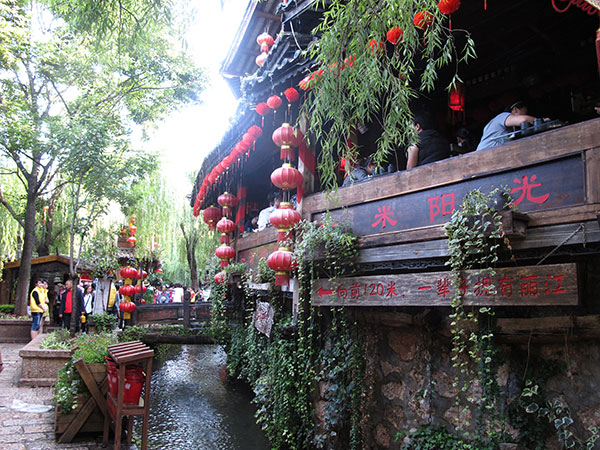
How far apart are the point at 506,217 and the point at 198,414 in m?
6.07

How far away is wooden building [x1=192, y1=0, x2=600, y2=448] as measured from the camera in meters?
3.49

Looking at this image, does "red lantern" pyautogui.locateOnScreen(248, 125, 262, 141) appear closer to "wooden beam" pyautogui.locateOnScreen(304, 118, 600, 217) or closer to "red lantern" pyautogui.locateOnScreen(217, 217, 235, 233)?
"wooden beam" pyautogui.locateOnScreen(304, 118, 600, 217)

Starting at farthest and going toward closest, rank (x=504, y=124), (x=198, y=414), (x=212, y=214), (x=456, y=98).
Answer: (x=212, y=214) → (x=198, y=414) → (x=456, y=98) → (x=504, y=124)

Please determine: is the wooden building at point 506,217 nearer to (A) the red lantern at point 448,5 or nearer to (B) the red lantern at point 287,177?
(B) the red lantern at point 287,177

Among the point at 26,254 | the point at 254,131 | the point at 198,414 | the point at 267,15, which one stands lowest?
the point at 198,414

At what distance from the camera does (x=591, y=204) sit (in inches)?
131

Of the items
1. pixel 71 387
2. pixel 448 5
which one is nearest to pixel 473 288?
pixel 448 5

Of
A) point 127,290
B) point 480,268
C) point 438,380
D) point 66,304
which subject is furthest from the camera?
point 66,304

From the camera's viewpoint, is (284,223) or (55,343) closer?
(284,223)

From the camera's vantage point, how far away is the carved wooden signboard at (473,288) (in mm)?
3334

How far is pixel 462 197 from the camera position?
13.7 feet

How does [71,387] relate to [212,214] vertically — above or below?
below

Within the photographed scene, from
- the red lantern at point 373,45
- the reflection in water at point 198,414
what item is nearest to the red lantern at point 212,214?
the reflection in water at point 198,414

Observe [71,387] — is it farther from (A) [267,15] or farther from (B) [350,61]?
(A) [267,15]
